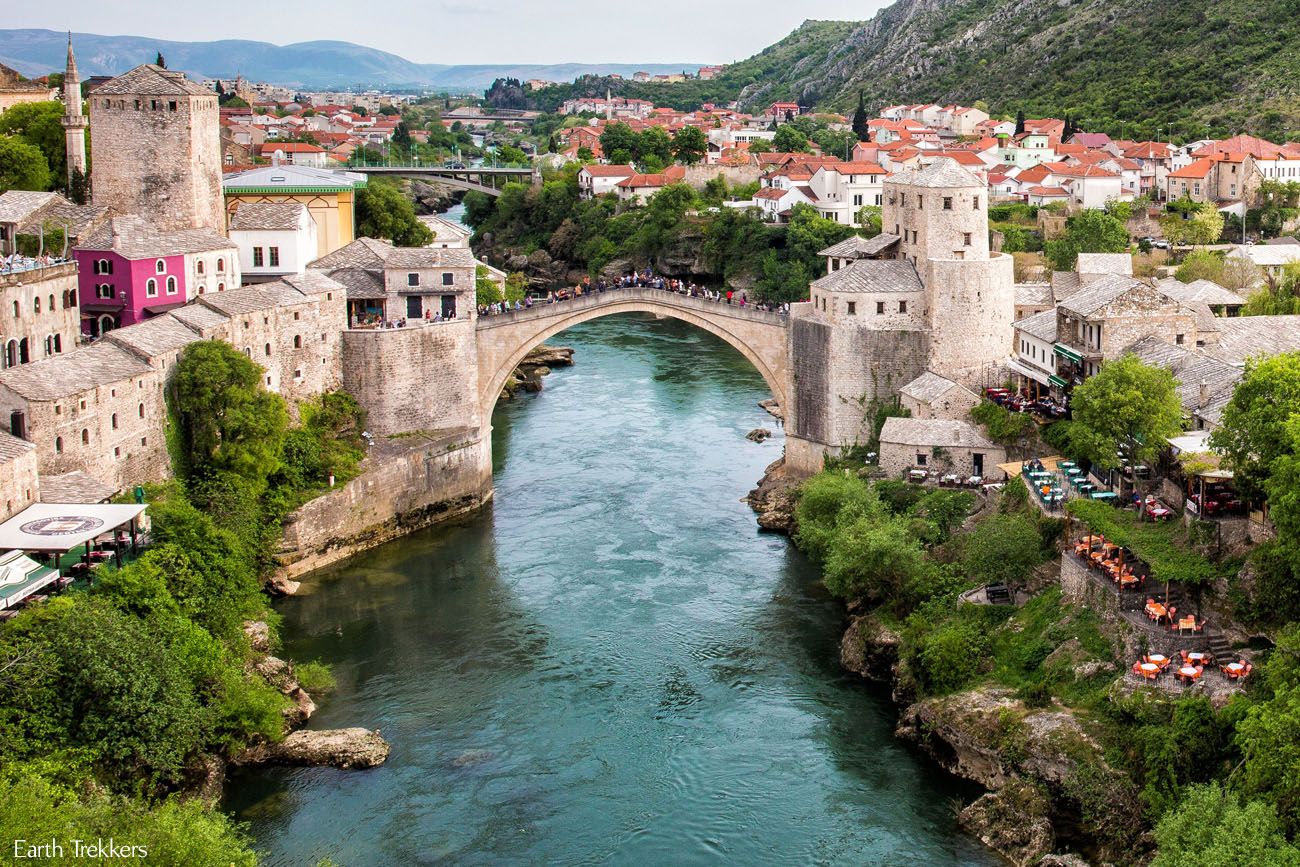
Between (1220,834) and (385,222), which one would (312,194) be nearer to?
(385,222)

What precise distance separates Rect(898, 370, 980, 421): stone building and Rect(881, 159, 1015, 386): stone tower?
1471 millimetres

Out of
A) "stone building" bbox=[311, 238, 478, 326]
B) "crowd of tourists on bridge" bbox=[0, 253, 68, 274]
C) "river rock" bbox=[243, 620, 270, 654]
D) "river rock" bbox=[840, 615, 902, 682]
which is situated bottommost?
"river rock" bbox=[840, 615, 902, 682]

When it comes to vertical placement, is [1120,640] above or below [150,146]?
below

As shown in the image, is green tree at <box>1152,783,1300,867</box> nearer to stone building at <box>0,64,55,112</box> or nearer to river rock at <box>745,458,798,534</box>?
river rock at <box>745,458,798,534</box>

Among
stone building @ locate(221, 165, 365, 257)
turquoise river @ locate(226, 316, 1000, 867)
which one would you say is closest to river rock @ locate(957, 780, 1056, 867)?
turquoise river @ locate(226, 316, 1000, 867)

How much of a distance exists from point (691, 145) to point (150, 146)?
49019 millimetres

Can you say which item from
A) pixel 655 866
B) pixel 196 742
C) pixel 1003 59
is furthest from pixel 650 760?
pixel 1003 59

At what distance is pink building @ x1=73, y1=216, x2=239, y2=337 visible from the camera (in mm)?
37438

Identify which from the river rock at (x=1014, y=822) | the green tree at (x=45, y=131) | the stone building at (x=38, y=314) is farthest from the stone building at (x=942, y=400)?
the green tree at (x=45, y=131)

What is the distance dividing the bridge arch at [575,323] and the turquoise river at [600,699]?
2.89 m

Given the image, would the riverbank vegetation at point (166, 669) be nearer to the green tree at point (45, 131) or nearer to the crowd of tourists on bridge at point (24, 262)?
the crowd of tourists on bridge at point (24, 262)

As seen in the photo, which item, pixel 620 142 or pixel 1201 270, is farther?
pixel 620 142

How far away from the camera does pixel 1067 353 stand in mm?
35750

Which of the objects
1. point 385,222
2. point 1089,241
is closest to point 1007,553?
point 1089,241
